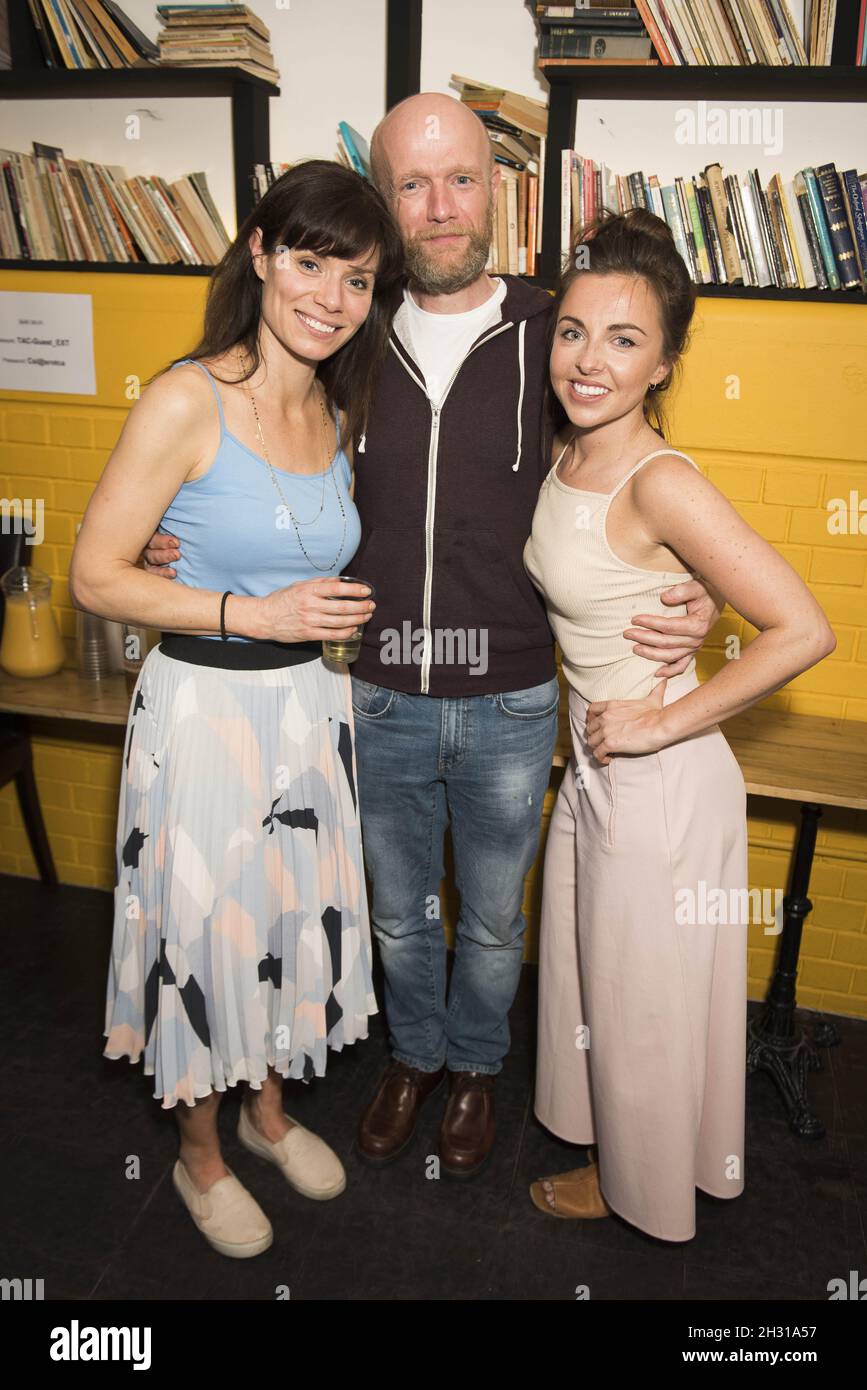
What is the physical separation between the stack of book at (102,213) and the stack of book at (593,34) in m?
1.04

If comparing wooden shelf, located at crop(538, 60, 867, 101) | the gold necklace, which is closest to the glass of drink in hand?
the gold necklace

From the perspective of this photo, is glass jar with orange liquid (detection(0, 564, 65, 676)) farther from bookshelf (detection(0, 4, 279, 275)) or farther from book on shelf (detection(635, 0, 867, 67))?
book on shelf (detection(635, 0, 867, 67))

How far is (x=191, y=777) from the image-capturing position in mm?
1975

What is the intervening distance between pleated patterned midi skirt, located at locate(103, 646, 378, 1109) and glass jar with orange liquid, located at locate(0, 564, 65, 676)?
1.27 m

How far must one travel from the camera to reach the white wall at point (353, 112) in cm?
269

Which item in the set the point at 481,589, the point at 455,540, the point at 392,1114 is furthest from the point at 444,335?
the point at 392,1114

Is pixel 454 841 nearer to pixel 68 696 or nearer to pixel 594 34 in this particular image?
pixel 68 696

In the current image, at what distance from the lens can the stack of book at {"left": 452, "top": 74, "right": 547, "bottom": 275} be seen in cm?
267

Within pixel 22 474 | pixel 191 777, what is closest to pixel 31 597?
pixel 22 474

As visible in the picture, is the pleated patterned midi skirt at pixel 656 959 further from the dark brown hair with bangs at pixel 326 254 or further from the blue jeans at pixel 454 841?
the dark brown hair with bangs at pixel 326 254

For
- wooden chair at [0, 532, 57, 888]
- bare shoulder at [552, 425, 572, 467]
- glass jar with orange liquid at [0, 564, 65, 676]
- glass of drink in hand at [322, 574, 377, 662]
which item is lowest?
wooden chair at [0, 532, 57, 888]

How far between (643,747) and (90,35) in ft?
8.22

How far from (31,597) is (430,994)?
5.56 ft

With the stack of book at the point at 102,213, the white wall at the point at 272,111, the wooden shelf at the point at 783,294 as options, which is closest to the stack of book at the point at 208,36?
the white wall at the point at 272,111
